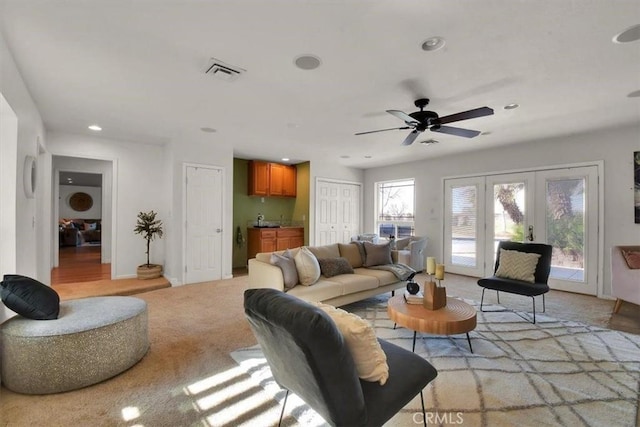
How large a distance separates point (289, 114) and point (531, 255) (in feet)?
11.8

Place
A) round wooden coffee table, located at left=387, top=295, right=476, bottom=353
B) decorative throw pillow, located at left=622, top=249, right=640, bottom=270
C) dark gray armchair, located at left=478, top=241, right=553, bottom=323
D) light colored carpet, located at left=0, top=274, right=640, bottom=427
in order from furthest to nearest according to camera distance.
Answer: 1. decorative throw pillow, located at left=622, top=249, right=640, bottom=270
2. dark gray armchair, located at left=478, top=241, right=553, bottom=323
3. round wooden coffee table, located at left=387, top=295, right=476, bottom=353
4. light colored carpet, located at left=0, top=274, right=640, bottom=427

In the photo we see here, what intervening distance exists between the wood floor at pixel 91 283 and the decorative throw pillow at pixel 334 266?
2.82 meters

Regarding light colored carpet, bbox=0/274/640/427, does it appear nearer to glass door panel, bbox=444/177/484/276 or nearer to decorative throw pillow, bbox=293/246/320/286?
decorative throw pillow, bbox=293/246/320/286

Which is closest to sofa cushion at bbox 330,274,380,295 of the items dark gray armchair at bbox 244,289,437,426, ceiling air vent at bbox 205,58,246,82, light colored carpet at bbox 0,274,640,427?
light colored carpet at bbox 0,274,640,427

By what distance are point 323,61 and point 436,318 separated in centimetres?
234

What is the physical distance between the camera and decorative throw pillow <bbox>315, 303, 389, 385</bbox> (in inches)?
52.3

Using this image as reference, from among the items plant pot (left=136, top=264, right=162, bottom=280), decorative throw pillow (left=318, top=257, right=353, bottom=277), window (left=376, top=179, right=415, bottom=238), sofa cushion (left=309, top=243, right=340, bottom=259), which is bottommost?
plant pot (left=136, top=264, right=162, bottom=280)

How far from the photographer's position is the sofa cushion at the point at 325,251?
3974 mm

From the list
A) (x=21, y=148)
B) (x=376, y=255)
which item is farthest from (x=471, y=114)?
(x=21, y=148)

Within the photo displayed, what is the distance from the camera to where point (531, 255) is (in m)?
3.73

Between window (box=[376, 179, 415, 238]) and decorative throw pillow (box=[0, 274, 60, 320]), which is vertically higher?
window (box=[376, 179, 415, 238])

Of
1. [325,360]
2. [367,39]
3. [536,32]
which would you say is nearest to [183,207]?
[367,39]

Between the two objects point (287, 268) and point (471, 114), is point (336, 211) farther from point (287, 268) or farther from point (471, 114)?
point (471, 114)

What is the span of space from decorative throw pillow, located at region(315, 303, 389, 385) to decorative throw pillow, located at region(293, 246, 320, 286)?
1935mm
